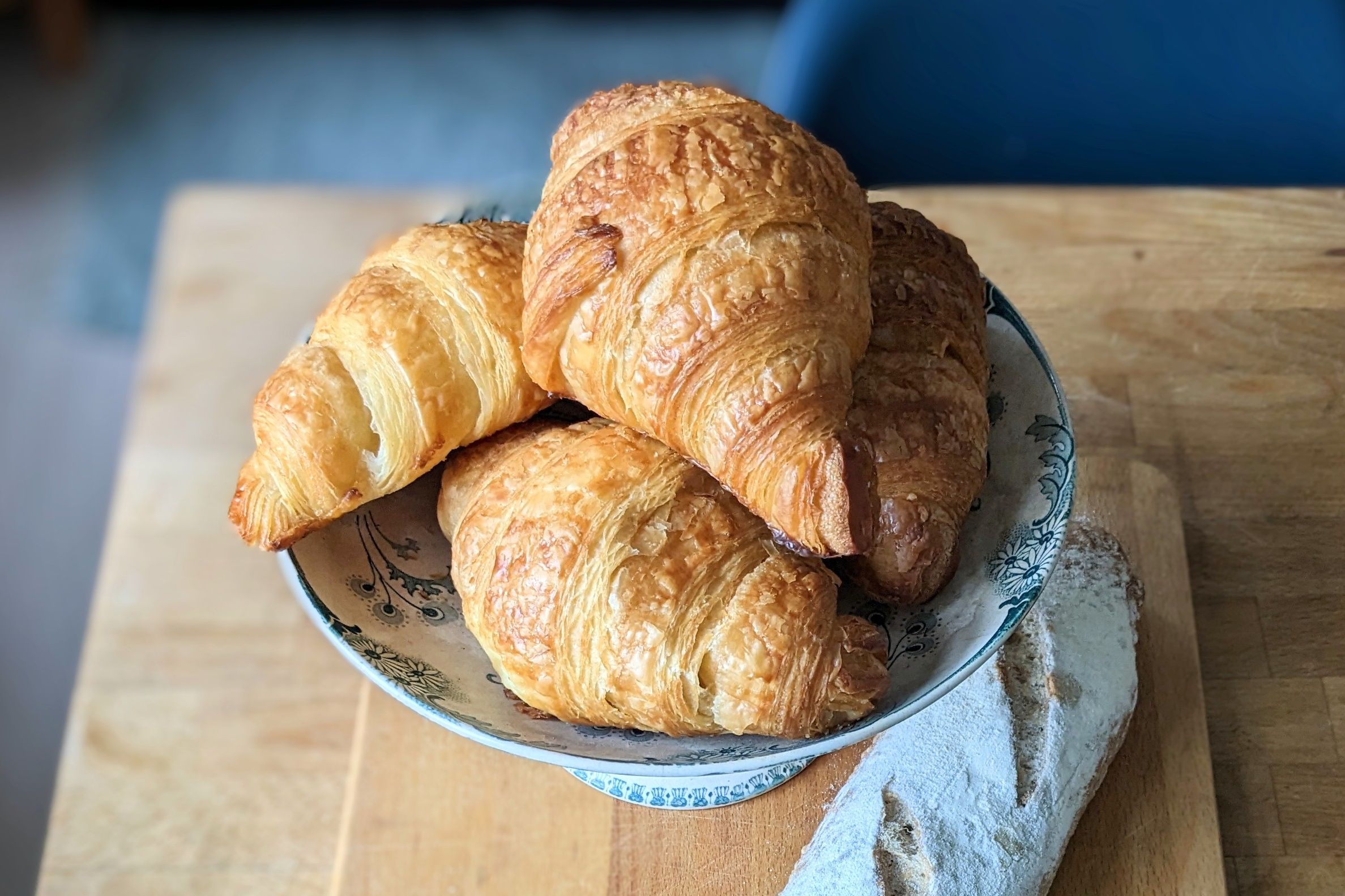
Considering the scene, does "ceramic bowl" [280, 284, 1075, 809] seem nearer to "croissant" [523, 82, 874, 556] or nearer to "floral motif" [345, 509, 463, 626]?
"floral motif" [345, 509, 463, 626]

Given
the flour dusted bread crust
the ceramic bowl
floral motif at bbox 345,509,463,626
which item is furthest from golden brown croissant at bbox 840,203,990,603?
floral motif at bbox 345,509,463,626

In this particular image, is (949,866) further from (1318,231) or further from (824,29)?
(824,29)

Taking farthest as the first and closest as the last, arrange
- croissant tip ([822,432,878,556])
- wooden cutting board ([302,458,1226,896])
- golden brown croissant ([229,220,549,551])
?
wooden cutting board ([302,458,1226,896]) → golden brown croissant ([229,220,549,551]) → croissant tip ([822,432,878,556])

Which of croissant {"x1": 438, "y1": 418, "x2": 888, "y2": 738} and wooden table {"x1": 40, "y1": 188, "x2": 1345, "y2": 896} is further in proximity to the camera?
wooden table {"x1": 40, "y1": 188, "x2": 1345, "y2": 896}

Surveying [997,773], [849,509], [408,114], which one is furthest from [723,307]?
[408,114]

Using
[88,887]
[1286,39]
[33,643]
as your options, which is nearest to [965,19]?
[1286,39]
